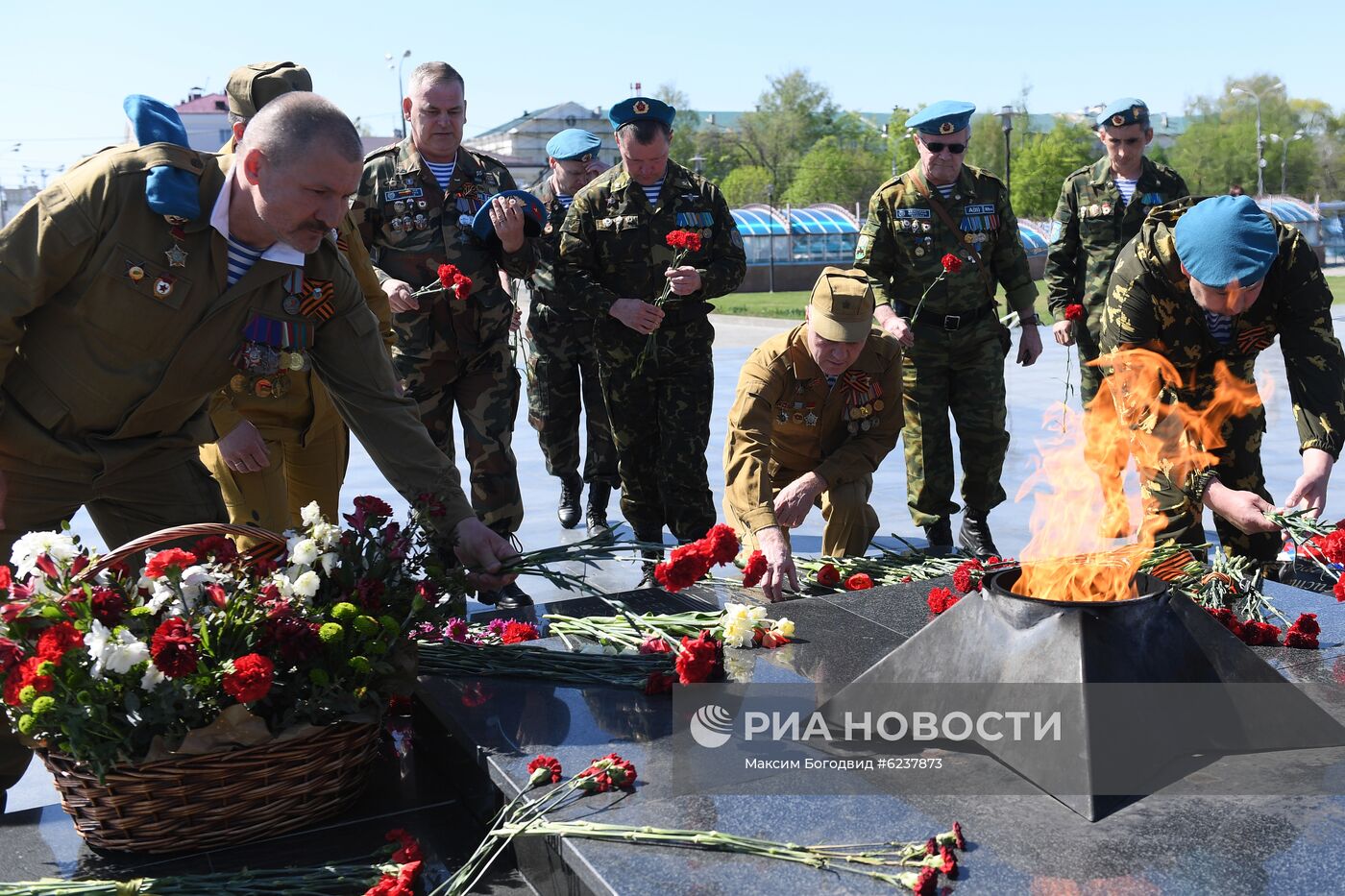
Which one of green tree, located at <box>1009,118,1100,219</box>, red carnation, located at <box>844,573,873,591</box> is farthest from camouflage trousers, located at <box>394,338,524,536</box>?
green tree, located at <box>1009,118,1100,219</box>

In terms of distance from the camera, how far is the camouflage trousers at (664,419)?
607 cm

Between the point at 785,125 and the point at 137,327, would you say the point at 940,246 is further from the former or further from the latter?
the point at 785,125

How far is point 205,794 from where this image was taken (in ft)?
8.57

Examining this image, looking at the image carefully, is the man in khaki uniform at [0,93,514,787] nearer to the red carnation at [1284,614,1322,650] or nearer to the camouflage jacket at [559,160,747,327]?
the red carnation at [1284,614,1322,650]

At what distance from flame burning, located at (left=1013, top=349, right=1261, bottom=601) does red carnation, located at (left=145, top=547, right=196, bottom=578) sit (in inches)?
76.3

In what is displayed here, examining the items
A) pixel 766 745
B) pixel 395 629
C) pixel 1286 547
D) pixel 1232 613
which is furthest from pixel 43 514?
pixel 1286 547

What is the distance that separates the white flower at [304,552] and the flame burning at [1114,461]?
170cm

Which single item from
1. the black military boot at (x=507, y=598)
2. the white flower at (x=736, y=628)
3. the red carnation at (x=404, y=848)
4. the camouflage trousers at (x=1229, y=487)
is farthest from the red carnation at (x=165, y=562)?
the camouflage trousers at (x=1229, y=487)

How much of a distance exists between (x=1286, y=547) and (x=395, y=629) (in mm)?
4211

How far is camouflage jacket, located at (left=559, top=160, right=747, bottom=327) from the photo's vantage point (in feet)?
20.3

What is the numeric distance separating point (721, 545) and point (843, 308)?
1655mm

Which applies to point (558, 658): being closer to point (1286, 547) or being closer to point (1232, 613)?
point (1232, 613)

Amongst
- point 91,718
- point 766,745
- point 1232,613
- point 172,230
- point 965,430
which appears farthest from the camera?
point 965,430

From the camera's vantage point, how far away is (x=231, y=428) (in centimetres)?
426
